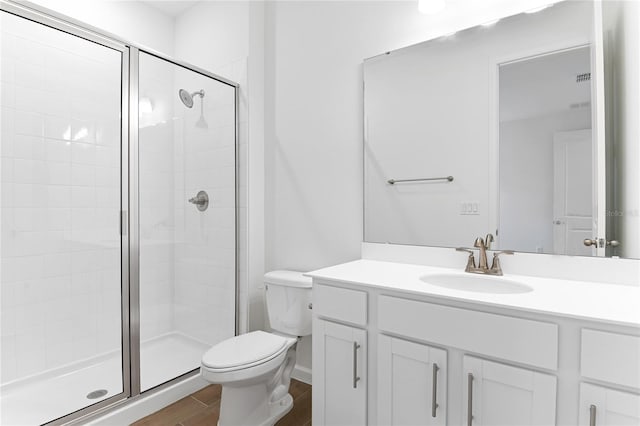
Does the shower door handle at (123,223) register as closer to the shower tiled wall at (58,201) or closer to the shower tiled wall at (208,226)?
the shower tiled wall at (58,201)

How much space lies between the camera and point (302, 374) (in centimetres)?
223

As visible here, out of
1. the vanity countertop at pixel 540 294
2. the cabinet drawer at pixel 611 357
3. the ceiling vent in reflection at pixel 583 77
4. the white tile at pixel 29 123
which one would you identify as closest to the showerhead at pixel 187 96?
the white tile at pixel 29 123

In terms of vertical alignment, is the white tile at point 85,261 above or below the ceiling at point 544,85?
below

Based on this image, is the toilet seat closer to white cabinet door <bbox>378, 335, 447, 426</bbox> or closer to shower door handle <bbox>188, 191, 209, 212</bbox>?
white cabinet door <bbox>378, 335, 447, 426</bbox>

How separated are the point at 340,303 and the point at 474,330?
1.71ft

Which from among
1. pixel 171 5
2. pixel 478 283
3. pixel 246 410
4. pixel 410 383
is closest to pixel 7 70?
pixel 171 5

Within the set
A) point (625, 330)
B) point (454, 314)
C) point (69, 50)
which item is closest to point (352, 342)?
point (454, 314)

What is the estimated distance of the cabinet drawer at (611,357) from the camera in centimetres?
90

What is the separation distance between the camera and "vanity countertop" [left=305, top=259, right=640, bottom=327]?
100cm

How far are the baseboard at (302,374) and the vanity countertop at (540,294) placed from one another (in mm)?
944

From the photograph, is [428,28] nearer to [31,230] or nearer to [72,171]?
[72,171]

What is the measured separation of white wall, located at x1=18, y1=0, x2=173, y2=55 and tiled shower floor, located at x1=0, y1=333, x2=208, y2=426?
78.3 inches

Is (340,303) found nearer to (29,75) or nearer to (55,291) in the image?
(55,291)

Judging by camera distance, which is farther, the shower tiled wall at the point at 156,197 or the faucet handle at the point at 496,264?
the shower tiled wall at the point at 156,197
